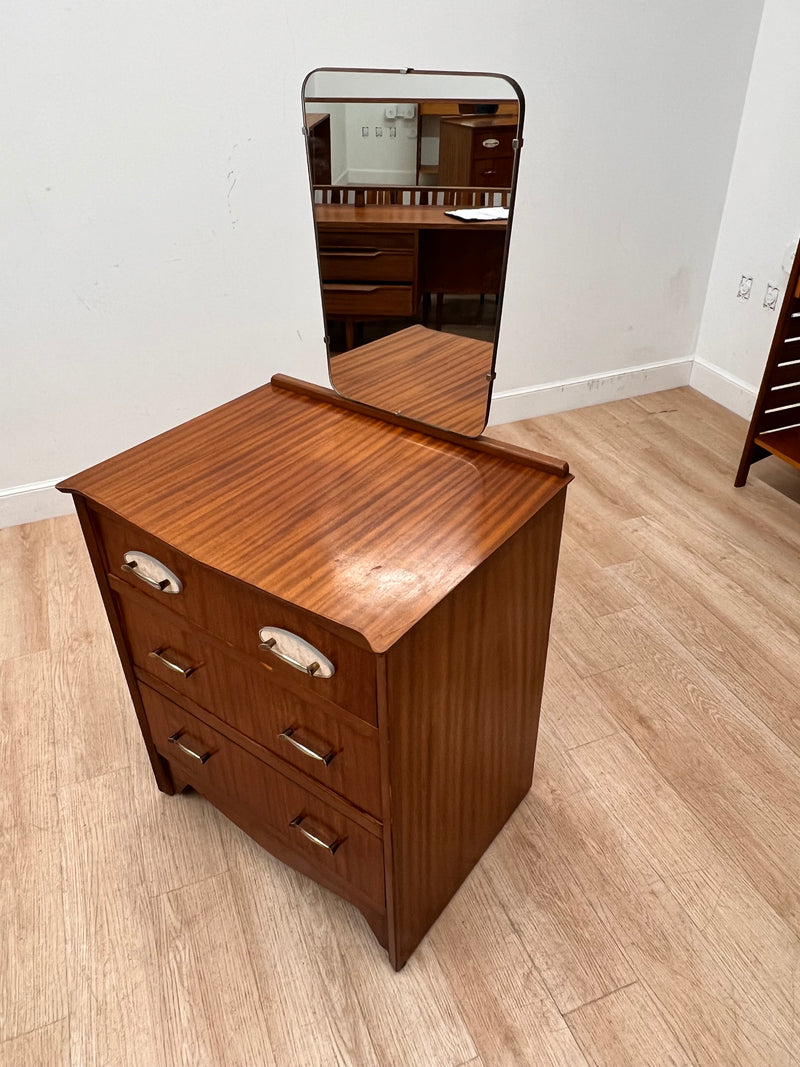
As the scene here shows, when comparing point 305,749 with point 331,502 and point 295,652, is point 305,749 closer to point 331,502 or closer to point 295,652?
point 295,652

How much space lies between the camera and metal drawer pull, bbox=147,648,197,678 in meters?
1.21

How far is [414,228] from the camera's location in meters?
1.31

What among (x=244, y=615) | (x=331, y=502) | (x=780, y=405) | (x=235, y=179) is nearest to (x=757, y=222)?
(x=780, y=405)

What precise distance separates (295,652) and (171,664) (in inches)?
13.4

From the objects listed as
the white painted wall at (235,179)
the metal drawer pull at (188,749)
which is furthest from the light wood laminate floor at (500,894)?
the white painted wall at (235,179)

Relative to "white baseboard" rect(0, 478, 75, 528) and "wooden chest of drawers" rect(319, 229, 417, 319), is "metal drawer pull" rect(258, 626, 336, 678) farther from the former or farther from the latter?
"white baseboard" rect(0, 478, 75, 528)

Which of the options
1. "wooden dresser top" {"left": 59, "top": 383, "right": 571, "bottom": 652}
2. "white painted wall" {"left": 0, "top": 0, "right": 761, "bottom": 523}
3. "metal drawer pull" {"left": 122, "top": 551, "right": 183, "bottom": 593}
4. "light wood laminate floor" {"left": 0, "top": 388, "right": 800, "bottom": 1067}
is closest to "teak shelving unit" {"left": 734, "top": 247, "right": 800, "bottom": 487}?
"light wood laminate floor" {"left": 0, "top": 388, "right": 800, "bottom": 1067}

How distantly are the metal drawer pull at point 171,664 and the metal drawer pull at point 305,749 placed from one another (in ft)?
0.64

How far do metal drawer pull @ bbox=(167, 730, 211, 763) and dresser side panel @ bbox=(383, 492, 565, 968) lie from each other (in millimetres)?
399

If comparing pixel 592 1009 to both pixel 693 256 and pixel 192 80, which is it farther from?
pixel 693 256

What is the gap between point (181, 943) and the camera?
132 centimetres

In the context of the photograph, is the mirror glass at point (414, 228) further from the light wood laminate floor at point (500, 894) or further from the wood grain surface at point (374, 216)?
the light wood laminate floor at point (500, 894)

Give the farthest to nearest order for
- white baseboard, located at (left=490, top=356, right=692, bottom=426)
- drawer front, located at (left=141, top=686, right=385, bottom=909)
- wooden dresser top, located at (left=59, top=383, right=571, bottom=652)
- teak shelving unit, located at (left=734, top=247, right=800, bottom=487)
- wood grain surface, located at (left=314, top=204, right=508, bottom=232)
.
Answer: white baseboard, located at (left=490, top=356, right=692, bottom=426) → teak shelving unit, located at (left=734, top=247, right=800, bottom=487) → wood grain surface, located at (left=314, top=204, right=508, bottom=232) → drawer front, located at (left=141, top=686, right=385, bottom=909) → wooden dresser top, located at (left=59, top=383, right=571, bottom=652)

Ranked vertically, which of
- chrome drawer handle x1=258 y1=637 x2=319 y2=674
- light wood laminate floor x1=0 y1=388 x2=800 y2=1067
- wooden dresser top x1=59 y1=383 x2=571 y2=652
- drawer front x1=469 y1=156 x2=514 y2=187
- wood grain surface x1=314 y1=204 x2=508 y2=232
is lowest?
light wood laminate floor x1=0 y1=388 x2=800 y2=1067
